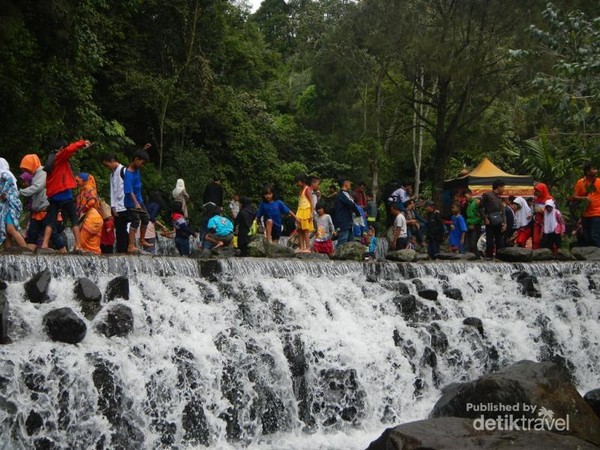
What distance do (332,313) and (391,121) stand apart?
942 inches

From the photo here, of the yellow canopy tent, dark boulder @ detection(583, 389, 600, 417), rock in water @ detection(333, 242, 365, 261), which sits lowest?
dark boulder @ detection(583, 389, 600, 417)

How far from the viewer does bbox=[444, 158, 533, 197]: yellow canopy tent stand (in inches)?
943

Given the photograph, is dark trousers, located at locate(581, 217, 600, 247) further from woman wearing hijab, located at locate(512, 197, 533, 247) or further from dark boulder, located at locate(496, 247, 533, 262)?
woman wearing hijab, located at locate(512, 197, 533, 247)

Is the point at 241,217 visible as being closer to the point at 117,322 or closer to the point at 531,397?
the point at 117,322

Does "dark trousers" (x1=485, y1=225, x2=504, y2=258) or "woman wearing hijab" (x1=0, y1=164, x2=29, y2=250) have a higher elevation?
"woman wearing hijab" (x1=0, y1=164, x2=29, y2=250)

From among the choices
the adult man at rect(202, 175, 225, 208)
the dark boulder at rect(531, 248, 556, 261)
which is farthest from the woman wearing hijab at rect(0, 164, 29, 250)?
the dark boulder at rect(531, 248, 556, 261)

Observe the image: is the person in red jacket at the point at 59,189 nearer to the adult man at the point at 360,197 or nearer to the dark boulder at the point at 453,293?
the dark boulder at the point at 453,293

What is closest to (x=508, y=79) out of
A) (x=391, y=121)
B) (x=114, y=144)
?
(x=391, y=121)

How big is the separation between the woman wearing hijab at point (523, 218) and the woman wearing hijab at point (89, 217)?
956 centimetres

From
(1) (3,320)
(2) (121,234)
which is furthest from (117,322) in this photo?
(2) (121,234)

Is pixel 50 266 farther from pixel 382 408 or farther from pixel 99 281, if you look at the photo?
pixel 382 408

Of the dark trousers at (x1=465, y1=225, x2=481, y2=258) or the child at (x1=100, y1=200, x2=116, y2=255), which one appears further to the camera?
the dark trousers at (x1=465, y1=225, x2=481, y2=258)

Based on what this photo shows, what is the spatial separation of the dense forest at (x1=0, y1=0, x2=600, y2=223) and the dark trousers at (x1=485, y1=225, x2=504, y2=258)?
187 cm

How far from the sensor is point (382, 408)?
10.3m
